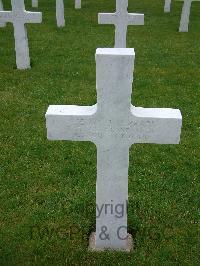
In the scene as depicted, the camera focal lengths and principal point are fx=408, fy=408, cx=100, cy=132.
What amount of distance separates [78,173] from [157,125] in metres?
1.76

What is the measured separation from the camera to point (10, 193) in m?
3.84

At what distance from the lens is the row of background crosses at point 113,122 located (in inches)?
94.3

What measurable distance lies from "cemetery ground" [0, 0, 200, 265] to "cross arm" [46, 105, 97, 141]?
102cm

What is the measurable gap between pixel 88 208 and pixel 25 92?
3079 mm

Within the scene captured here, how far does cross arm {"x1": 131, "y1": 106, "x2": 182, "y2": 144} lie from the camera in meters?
2.57

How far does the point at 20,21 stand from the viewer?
710cm

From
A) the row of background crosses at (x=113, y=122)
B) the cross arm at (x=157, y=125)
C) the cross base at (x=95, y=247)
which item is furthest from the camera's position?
the cross base at (x=95, y=247)

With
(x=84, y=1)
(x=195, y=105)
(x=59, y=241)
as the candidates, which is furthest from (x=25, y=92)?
(x=84, y=1)

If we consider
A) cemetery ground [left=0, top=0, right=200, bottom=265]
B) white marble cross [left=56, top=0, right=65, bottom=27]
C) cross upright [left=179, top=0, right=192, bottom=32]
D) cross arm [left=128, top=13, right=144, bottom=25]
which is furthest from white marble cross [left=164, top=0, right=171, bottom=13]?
cross arm [left=128, top=13, right=144, bottom=25]

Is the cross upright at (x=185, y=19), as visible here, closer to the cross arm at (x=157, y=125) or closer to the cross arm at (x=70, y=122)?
the cross arm at (x=157, y=125)

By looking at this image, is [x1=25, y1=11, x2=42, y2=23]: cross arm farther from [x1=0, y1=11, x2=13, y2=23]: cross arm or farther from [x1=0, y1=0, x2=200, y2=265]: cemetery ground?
[x1=0, y1=0, x2=200, y2=265]: cemetery ground

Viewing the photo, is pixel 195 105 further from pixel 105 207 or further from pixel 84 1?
pixel 84 1

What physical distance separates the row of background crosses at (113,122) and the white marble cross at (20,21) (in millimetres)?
4729

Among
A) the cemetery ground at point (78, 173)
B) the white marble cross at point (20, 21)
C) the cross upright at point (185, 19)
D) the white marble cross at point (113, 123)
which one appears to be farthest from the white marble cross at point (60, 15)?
the white marble cross at point (113, 123)
